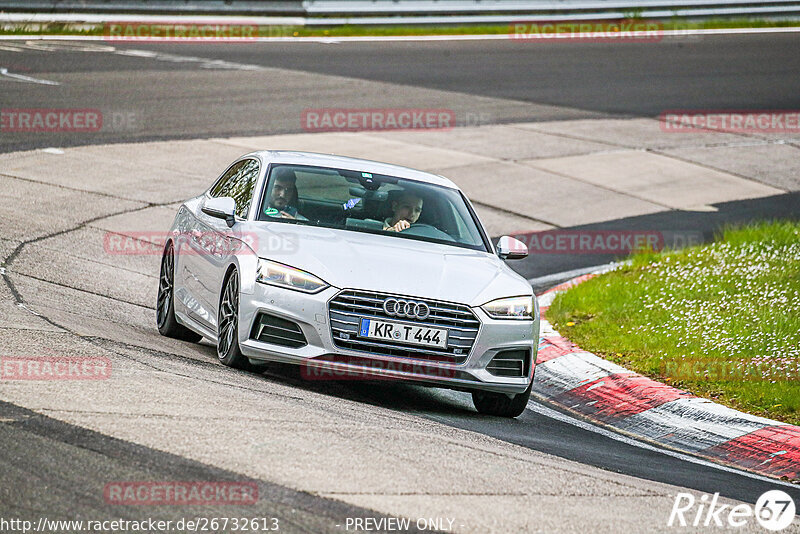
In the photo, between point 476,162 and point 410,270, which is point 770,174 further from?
point 410,270

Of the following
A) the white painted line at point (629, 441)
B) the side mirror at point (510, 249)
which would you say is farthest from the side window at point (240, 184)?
the white painted line at point (629, 441)

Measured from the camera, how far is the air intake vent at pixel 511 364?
7984 mm

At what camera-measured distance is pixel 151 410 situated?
618 centimetres

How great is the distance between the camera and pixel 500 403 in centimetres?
840

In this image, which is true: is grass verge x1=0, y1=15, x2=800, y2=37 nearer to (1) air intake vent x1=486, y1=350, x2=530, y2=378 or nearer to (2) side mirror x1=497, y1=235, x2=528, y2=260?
(2) side mirror x1=497, y1=235, x2=528, y2=260

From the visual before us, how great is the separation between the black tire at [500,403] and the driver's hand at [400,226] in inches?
51.0

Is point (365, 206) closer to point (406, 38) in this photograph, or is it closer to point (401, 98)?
point (401, 98)

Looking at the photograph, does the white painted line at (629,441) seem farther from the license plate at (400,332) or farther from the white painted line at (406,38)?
the white painted line at (406,38)

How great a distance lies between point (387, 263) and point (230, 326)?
3.74 feet

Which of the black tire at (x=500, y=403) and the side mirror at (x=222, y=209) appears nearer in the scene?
the black tire at (x=500, y=403)

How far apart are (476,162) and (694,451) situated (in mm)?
11251

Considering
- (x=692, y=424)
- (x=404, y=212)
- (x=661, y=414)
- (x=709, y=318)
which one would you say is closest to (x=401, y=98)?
(x=709, y=318)

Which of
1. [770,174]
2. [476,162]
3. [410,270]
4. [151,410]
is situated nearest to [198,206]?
[410,270]

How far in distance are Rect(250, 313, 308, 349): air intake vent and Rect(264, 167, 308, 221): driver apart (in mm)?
1186
